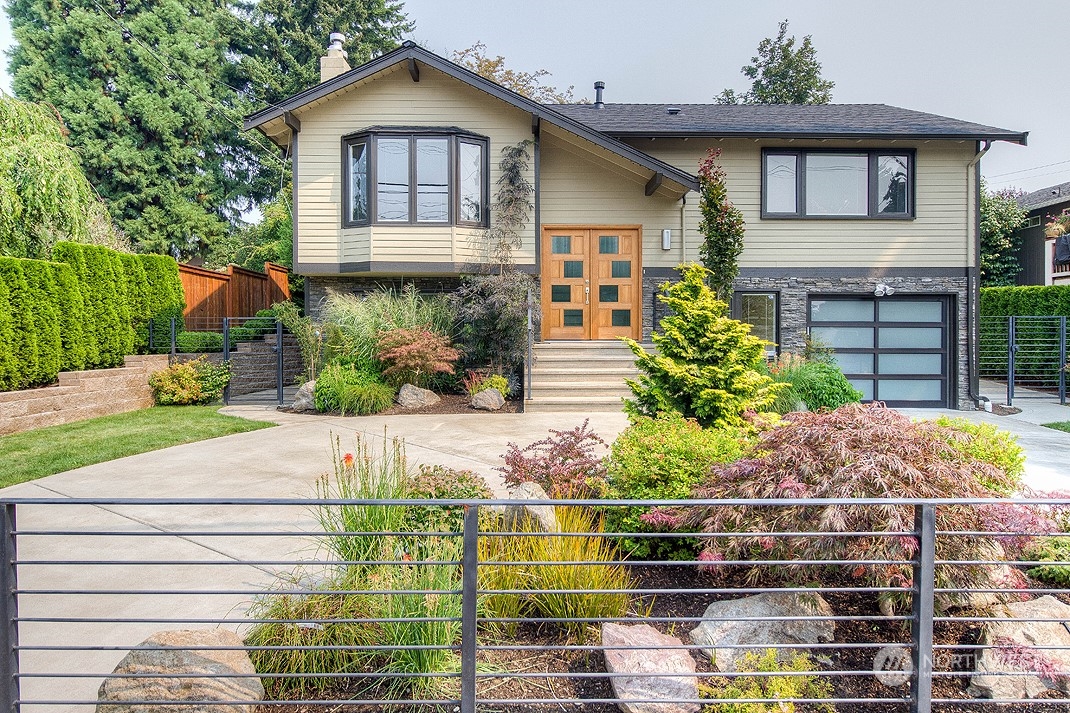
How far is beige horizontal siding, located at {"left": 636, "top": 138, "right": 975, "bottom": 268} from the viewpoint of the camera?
11.7 m

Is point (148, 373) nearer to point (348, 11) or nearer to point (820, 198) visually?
point (820, 198)

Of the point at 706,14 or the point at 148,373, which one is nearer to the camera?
the point at 148,373

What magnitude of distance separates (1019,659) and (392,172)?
1066cm

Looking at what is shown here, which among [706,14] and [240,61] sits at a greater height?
[240,61]

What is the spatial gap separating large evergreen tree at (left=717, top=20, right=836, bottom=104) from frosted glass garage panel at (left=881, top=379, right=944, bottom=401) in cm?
1737

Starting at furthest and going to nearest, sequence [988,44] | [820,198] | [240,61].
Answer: [240,61], [988,44], [820,198]

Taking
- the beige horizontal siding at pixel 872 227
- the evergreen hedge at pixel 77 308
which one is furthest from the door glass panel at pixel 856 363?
the evergreen hedge at pixel 77 308

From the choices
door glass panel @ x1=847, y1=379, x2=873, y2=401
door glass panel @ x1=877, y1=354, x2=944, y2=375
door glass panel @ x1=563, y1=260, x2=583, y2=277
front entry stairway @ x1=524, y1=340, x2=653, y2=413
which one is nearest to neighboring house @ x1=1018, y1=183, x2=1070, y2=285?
door glass panel @ x1=877, y1=354, x2=944, y2=375

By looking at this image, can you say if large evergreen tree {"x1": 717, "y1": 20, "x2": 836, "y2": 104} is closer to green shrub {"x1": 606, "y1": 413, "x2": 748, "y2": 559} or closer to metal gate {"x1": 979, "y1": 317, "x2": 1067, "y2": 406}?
metal gate {"x1": 979, "y1": 317, "x2": 1067, "y2": 406}

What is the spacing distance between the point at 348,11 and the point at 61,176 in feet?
69.0

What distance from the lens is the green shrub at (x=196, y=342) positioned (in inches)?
434

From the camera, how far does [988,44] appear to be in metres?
16.6

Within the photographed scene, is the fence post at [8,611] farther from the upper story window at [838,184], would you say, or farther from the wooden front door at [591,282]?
the upper story window at [838,184]

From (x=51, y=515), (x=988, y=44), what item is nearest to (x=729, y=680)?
(x=51, y=515)
